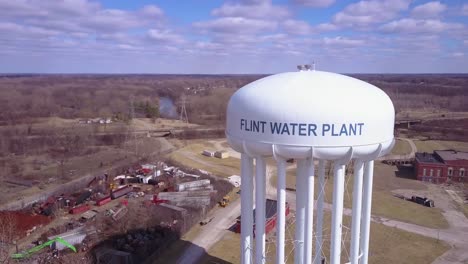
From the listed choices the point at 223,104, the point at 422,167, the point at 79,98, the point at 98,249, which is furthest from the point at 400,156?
the point at 79,98

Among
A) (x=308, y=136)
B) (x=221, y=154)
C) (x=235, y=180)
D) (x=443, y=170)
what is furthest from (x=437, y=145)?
(x=308, y=136)

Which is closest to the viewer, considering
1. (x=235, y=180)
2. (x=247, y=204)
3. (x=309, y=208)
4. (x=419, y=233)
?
(x=309, y=208)

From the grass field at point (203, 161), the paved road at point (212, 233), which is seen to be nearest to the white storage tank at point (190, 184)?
the grass field at point (203, 161)

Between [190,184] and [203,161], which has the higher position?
[190,184]

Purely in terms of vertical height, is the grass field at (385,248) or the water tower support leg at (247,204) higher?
the water tower support leg at (247,204)

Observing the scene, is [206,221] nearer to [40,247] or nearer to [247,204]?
[40,247]

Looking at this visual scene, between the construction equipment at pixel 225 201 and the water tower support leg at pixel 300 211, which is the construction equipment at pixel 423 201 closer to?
the construction equipment at pixel 225 201
